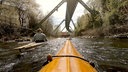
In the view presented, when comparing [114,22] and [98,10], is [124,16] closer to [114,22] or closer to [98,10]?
[114,22]

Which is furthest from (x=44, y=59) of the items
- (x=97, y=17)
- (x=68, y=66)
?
(x=97, y=17)

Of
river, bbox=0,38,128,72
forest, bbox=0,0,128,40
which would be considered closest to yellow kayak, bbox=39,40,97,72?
river, bbox=0,38,128,72

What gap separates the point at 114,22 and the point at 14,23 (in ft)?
58.5

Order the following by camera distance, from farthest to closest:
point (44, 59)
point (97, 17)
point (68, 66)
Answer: point (97, 17), point (44, 59), point (68, 66)

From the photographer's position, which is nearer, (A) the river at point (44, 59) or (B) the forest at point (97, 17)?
(A) the river at point (44, 59)

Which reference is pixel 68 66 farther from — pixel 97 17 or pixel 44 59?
pixel 97 17

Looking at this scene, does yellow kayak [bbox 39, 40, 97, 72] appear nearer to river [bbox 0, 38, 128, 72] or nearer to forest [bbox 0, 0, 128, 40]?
river [bbox 0, 38, 128, 72]

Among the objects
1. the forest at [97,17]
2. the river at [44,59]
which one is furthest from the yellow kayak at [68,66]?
the forest at [97,17]

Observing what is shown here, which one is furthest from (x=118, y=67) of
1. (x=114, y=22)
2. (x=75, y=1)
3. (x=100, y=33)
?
(x=75, y=1)

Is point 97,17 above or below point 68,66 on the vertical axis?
above

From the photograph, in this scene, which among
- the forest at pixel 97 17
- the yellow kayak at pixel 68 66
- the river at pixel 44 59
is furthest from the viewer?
the forest at pixel 97 17

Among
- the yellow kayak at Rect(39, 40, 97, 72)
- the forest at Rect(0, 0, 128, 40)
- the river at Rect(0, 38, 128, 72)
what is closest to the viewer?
the yellow kayak at Rect(39, 40, 97, 72)

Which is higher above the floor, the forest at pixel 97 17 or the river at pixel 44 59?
the forest at pixel 97 17

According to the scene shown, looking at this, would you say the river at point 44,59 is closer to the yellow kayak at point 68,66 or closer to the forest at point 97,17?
the yellow kayak at point 68,66
